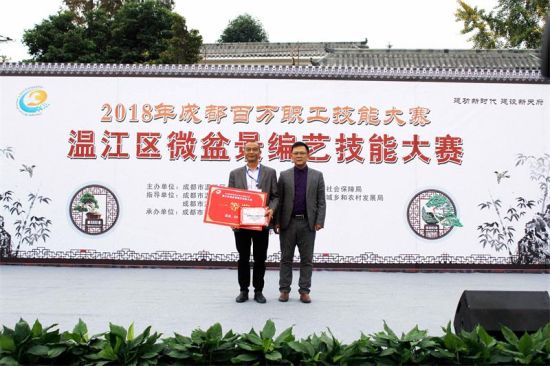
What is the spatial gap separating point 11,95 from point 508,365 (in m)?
6.56

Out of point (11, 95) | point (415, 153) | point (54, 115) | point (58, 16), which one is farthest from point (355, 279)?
point (58, 16)

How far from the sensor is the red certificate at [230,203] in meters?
5.58

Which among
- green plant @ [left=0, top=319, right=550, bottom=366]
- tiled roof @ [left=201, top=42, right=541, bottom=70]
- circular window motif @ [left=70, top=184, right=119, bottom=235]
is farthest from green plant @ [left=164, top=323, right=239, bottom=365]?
tiled roof @ [left=201, top=42, right=541, bottom=70]

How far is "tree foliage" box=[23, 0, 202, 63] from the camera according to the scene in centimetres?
2009

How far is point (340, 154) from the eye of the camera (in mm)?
7668

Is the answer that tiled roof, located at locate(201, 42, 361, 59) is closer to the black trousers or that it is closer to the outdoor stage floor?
the outdoor stage floor

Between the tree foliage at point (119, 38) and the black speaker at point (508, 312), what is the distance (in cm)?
1700

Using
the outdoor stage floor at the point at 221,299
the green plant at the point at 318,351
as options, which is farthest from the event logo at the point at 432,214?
the green plant at the point at 318,351

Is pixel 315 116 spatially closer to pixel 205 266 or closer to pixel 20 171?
pixel 205 266

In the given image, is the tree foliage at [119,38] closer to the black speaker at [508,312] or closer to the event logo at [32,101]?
the event logo at [32,101]

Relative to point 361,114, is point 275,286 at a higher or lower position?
lower

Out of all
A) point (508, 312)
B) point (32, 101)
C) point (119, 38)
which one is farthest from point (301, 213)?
point (119, 38)

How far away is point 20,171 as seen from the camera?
310 inches

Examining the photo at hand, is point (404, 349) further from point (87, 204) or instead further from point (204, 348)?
point (87, 204)
